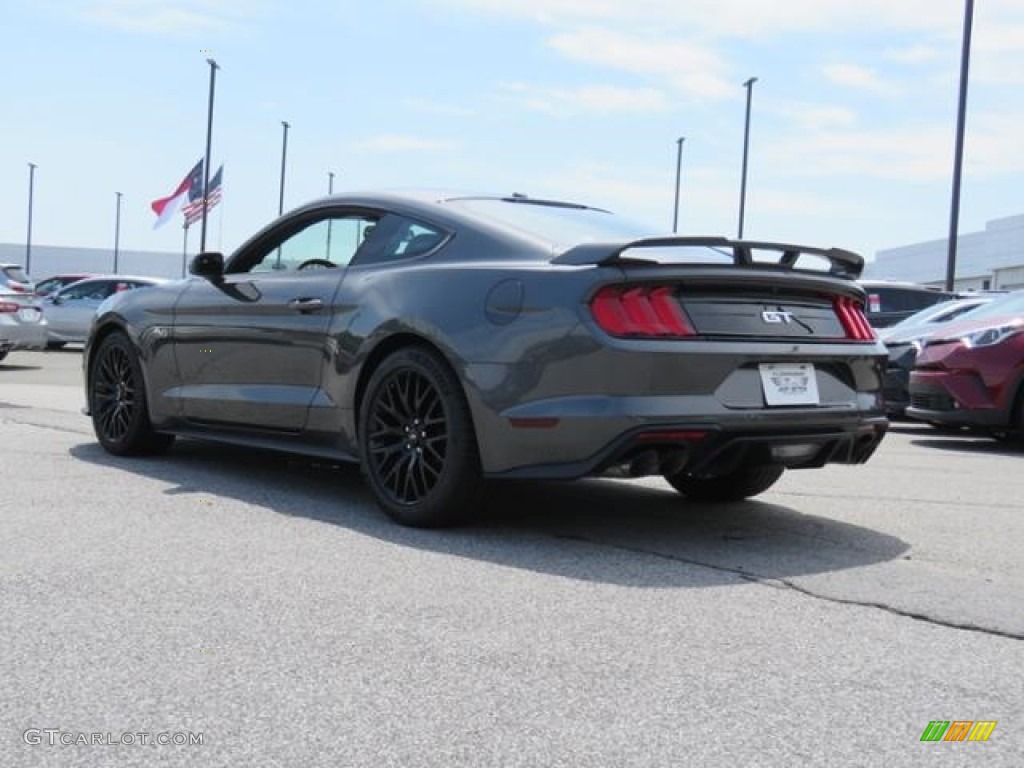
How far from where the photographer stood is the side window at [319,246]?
5723 millimetres

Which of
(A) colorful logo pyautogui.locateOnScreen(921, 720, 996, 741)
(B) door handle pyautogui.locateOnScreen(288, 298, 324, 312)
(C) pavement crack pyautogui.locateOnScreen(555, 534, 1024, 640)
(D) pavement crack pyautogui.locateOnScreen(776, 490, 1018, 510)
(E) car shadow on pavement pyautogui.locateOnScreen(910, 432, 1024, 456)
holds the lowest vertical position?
(A) colorful logo pyautogui.locateOnScreen(921, 720, 996, 741)

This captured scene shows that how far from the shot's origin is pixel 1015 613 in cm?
387

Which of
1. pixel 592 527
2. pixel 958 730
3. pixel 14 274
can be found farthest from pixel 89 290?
pixel 958 730

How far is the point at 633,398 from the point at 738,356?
46 centimetres

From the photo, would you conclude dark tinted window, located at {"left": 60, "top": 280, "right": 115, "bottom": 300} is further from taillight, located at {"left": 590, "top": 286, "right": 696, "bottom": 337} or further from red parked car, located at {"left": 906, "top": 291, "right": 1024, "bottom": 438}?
taillight, located at {"left": 590, "top": 286, "right": 696, "bottom": 337}

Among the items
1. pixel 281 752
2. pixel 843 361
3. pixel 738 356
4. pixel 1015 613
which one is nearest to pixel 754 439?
pixel 738 356

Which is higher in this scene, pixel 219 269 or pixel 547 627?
pixel 219 269

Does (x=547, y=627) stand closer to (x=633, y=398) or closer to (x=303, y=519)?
(x=633, y=398)

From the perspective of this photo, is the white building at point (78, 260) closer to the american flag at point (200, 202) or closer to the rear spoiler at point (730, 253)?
the american flag at point (200, 202)

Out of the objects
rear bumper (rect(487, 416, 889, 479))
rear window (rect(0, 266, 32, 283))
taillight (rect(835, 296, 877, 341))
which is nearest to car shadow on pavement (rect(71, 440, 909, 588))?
rear bumper (rect(487, 416, 889, 479))

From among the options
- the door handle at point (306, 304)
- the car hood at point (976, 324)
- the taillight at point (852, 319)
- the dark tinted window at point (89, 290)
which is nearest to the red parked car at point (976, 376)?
the car hood at point (976, 324)

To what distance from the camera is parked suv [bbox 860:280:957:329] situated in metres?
15.5

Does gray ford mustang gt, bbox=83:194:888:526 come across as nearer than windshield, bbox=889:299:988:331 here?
Yes

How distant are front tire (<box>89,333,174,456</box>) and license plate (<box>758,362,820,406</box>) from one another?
3660 millimetres
